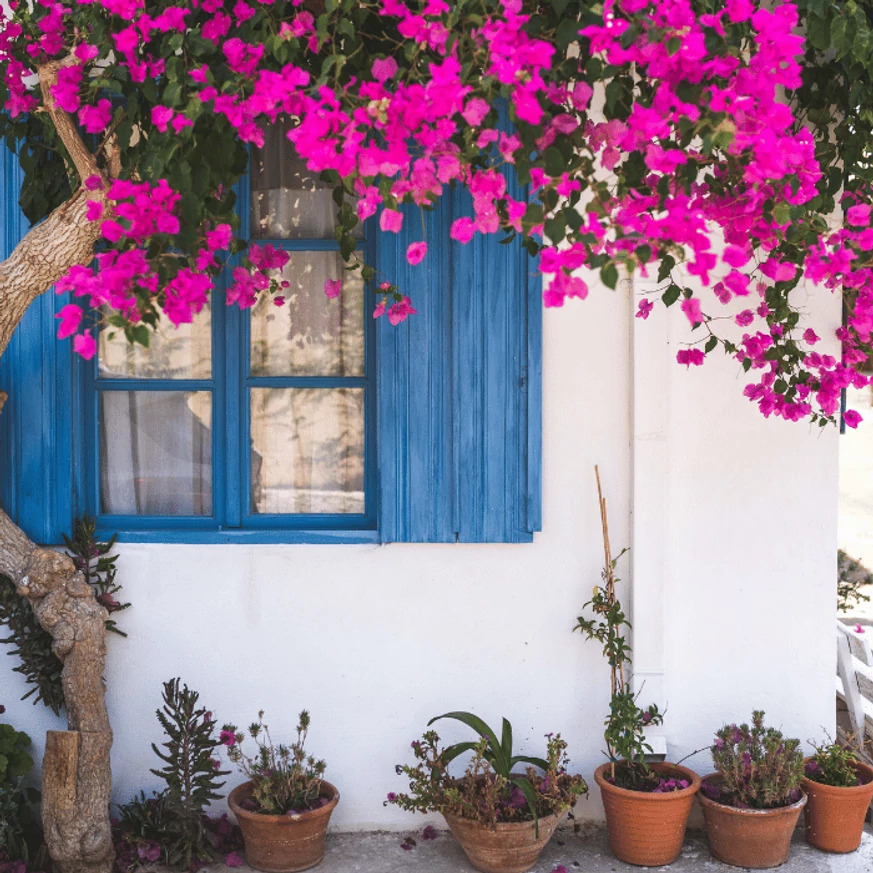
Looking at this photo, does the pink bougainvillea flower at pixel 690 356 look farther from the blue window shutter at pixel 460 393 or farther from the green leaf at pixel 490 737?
the green leaf at pixel 490 737

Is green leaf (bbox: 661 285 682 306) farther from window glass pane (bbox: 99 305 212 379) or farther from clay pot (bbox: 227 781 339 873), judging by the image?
clay pot (bbox: 227 781 339 873)

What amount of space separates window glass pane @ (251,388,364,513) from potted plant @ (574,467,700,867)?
92cm

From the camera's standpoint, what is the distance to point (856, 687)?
409 cm

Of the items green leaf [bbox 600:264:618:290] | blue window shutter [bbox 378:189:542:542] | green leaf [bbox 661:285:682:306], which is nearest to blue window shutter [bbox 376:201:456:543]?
blue window shutter [bbox 378:189:542:542]

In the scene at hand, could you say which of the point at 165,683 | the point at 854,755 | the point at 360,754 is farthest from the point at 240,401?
the point at 854,755

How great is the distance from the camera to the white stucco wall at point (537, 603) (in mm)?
3635

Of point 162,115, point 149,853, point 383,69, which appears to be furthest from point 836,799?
point 162,115

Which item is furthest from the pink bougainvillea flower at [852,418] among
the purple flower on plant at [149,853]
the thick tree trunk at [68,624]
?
the purple flower on plant at [149,853]

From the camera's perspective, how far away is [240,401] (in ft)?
12.2

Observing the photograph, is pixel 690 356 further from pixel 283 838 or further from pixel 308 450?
pixel 283 838

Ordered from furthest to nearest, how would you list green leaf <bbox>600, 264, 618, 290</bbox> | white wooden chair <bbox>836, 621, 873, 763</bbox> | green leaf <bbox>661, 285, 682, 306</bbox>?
white wooden chair <bbox>836, 621, 873, 763</bbox>
green leaf <bbox>661, 285, 682, 306</bbox>
green leaf <bbox>600, 264, 618, 290</bbox>

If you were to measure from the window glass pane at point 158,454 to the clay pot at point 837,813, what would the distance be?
7.92ft

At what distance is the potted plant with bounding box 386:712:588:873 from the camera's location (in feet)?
10.8

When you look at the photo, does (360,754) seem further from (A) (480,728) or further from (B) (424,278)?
(B) (424,278)
